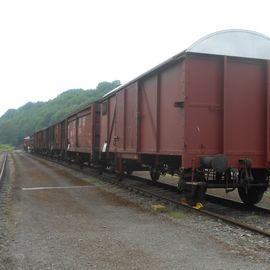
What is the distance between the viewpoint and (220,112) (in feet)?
31.6

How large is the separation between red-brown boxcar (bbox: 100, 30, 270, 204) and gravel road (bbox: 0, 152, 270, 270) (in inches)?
48.7

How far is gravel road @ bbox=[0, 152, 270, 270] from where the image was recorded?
575 cm

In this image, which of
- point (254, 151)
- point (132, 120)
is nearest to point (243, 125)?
point (254, 151)

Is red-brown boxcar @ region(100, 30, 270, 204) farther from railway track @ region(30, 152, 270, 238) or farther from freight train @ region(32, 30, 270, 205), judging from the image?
railway track @ region(30, 152, 270, 238)

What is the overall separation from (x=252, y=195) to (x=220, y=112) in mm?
2256

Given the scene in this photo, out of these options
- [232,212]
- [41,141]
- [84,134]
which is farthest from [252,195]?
[41,141]

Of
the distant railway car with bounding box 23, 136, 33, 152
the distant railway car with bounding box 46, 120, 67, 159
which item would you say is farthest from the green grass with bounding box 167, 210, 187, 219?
the distant railway car with bounding box 23, 136, 33, 152

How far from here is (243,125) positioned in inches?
387

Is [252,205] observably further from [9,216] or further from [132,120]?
[9,216]

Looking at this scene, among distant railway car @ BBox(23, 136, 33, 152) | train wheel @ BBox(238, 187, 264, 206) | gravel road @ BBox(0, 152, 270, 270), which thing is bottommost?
gravel road @ BBox(0, 152, 270, 270)

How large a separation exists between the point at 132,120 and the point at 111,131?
3.33 metres

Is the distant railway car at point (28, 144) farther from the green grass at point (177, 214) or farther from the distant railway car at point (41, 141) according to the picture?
the green grass at point (177, 214)

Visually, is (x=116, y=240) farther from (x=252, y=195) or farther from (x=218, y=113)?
(x=252, y=195)

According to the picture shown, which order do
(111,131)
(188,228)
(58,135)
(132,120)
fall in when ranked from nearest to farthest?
(188,228) → (132,120) → (111,131) → (58,135)
